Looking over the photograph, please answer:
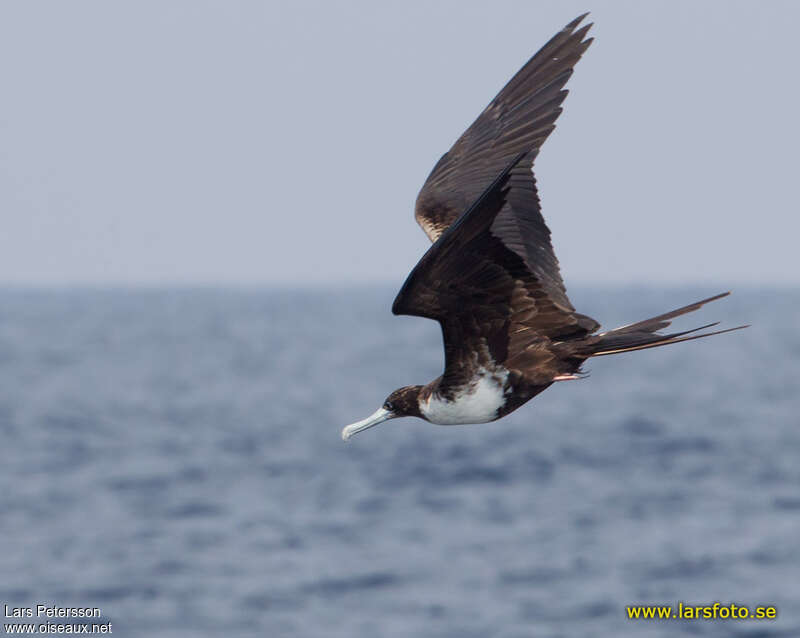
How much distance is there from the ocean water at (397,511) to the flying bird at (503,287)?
766 centimetres

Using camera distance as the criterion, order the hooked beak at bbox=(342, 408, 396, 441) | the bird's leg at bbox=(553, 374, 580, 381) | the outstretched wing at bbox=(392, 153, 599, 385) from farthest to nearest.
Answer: the hooked beak at bbox=(342, 408, 396, 441)
the bird's leg at bbox=(553, 374, 580, 381)
the outstretched wing at bbox=(392, 153, 599, 385)

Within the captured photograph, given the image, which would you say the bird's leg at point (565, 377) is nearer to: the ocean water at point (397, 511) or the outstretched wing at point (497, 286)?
the outstretched wing at point (497, 286)

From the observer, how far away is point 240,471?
24703 mm

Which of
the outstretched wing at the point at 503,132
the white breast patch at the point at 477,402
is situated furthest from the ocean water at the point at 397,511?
the white breast patch at the point at 477,402

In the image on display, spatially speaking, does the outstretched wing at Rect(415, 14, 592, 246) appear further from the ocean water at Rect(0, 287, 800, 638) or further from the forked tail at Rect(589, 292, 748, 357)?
the ocean water at Rect(0, 287, 800, 638)

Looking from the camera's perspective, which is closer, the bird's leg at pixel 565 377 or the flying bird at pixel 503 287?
the flying bird at pixel 503 287

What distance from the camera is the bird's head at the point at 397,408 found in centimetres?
710

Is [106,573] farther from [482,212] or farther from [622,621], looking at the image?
[482,212]

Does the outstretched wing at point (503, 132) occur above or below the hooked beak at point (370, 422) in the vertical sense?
above

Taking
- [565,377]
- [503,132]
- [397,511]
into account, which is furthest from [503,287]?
[397,511]

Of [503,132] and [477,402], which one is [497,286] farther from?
[503,132]

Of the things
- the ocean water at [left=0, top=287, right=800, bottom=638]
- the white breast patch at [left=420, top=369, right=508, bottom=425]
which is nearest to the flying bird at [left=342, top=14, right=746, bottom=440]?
the white breast patch at [left=420, top=369, right=508, bottom=425]

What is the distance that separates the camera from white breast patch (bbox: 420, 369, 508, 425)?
22.0 ft

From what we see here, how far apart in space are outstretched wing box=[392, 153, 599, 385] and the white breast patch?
11 cm
